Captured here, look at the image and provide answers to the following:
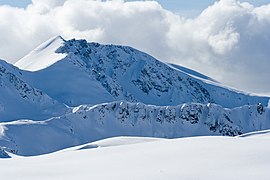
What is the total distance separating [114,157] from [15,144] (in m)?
110

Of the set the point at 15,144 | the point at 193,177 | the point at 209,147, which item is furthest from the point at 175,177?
the point at 15,144

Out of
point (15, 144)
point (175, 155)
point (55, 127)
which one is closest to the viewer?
point (175, 155)

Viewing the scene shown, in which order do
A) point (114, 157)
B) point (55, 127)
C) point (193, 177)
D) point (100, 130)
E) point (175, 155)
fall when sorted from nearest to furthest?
point (193, 177)
point (175, 155)
point (114, 157)
point (55, 127)
point (100, 130)

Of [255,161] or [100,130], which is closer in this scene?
[255,161]

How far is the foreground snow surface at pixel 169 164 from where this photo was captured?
1053 inches

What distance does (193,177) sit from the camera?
25688 mm

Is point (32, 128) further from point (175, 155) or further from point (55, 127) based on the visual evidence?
point (175, 155)

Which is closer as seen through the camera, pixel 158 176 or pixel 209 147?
pixel 158 176

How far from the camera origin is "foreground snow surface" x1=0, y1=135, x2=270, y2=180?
26750 mm

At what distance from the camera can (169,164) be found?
30250 millimetres

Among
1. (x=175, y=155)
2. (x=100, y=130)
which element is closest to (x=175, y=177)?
(x=175, y=155)

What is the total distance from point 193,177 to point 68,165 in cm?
1054

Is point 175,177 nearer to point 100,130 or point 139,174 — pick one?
point 139,174

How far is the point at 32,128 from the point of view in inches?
6211
